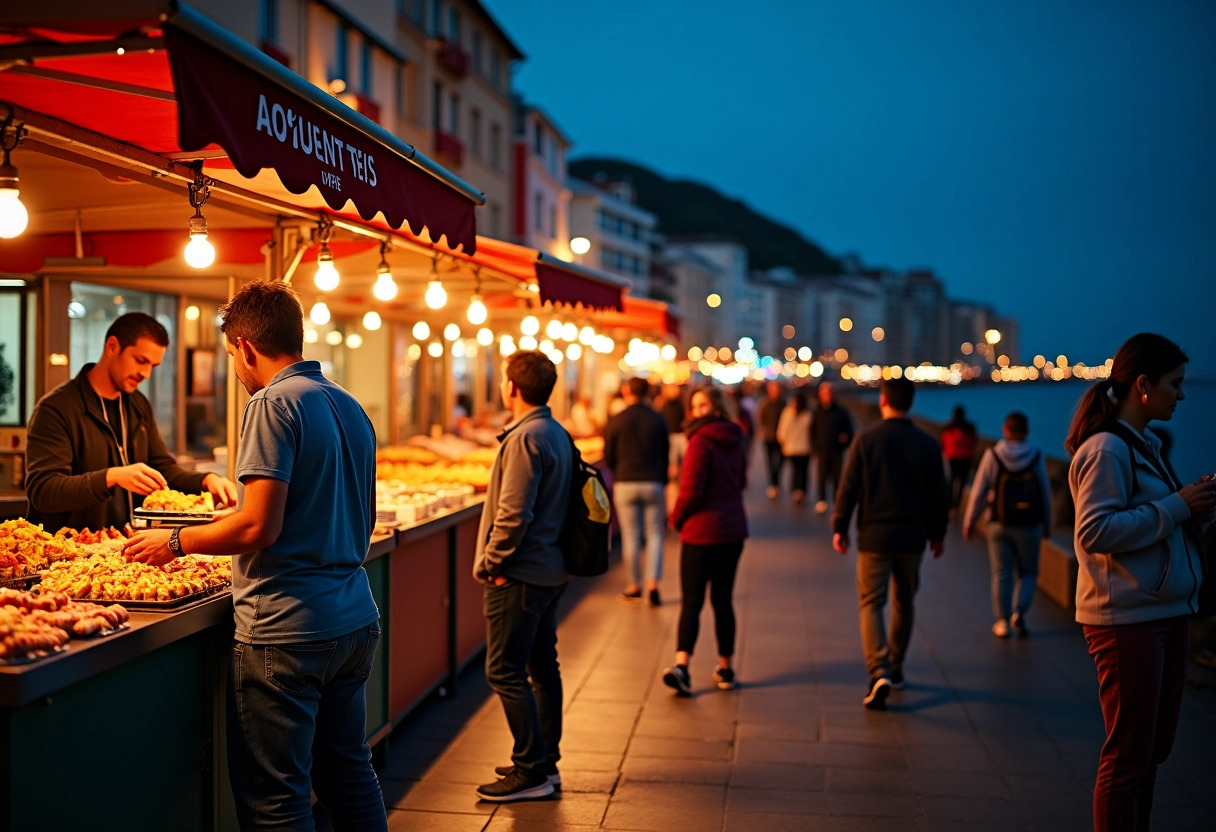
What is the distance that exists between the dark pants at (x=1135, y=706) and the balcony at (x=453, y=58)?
31084 mm

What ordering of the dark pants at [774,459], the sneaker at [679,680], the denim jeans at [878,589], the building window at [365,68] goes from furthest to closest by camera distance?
the building window at [365,68] < the dark pants at [774,459] < the sneaker at [679,680] < the denim jeans at [878,589]

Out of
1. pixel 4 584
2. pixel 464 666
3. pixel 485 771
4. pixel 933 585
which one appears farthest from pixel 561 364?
pixel 4 584

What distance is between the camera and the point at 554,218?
5097 cm

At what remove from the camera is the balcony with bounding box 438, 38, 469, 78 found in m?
32.4

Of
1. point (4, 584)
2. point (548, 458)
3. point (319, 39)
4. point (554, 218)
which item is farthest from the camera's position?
point (554, 218)

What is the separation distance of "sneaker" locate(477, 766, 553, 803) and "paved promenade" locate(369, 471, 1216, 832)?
46 mm

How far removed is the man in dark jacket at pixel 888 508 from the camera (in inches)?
274

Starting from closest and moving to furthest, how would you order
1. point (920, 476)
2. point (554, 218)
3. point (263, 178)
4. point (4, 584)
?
point (4, 584)
point (263, 178)
point (920, 476)
point (554, 218)

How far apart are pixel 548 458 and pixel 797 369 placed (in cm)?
14914

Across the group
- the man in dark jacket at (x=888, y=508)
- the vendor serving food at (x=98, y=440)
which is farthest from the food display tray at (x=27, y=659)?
the man in dark jacket at (x=888, y=508)

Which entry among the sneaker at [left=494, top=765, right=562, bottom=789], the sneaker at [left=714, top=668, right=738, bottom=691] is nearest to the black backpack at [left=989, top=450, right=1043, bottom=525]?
the sneaker at [left=714, top=668, right=738, bottom=691]

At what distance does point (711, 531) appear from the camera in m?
7.34

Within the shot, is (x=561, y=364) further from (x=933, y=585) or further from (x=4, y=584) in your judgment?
(x=4, y=584)

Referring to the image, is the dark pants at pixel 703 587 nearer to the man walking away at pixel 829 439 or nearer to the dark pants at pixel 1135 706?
the dark pants at pixel 1135 706
